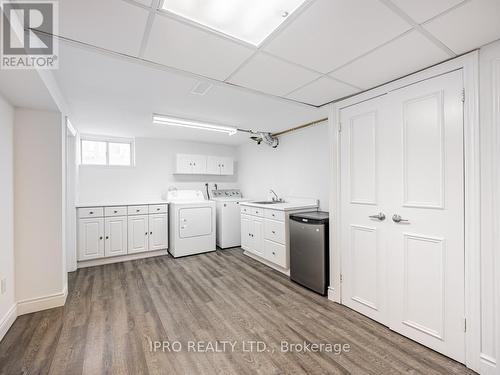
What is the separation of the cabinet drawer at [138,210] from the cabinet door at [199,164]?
126 centimetres

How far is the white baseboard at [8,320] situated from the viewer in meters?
1.92

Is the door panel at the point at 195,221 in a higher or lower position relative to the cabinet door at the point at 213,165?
lower

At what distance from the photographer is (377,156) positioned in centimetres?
217

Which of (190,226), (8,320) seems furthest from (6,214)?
(190,226)

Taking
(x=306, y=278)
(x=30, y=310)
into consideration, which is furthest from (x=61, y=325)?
(x=306, y=278)

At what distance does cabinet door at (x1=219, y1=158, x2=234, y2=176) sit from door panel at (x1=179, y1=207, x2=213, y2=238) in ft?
3.70

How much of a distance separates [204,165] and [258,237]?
2072 millimetres

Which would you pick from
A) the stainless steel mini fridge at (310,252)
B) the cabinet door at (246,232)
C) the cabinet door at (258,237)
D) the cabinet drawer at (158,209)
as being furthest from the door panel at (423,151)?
the cabinet drawer at (158,209)

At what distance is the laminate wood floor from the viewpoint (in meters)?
1.62

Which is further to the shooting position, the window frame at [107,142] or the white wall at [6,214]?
the window frame at [107,142]

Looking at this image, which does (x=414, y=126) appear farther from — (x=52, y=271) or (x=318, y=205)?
(x=52, y=271)

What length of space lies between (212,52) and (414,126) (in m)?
1.73

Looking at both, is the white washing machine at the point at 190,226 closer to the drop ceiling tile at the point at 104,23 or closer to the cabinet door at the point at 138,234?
the cabinet door at the point at 138,234

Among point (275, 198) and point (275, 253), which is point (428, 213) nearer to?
point (275, 253)
